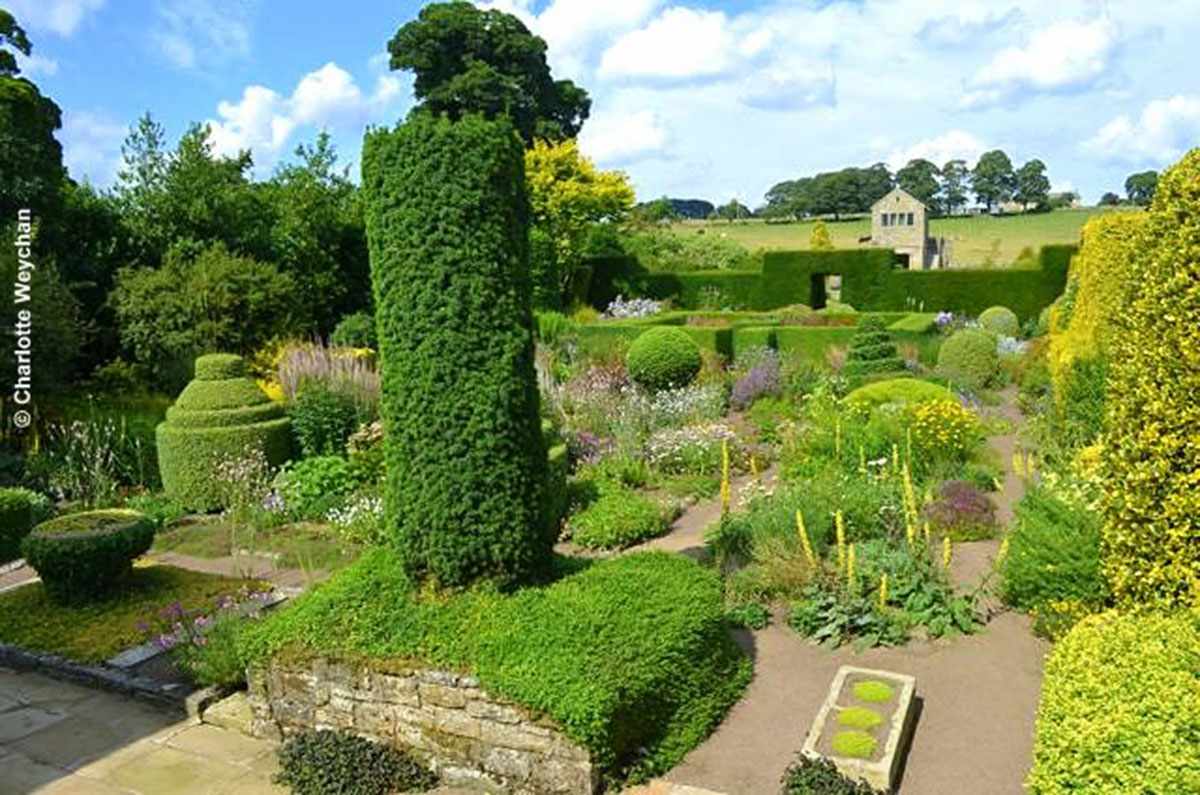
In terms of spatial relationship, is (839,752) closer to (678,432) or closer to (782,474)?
(782,474)

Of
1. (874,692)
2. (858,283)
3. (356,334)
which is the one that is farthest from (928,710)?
(858,283)

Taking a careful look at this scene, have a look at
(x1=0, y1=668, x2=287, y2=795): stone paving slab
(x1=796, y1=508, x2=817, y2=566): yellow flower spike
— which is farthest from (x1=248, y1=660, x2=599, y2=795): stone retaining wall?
(x1=796, y1=508, x2=817, y2=566): yellow flower spike

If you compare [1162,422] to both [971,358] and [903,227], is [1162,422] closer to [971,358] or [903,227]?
[971,358]

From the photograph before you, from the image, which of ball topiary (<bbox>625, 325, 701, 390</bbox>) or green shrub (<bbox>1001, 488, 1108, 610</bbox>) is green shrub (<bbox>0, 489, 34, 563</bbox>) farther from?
green shrub (<bbox>1001, 488, 1108, 610</bbox>)

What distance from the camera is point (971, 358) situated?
15352 millimetres

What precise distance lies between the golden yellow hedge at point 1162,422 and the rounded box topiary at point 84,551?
6.98 meters

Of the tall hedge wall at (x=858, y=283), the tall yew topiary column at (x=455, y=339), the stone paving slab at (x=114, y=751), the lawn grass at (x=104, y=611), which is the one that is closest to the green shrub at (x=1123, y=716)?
the tall yew topiary column at (x=455, y=339)

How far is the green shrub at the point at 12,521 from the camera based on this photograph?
889 centimetres

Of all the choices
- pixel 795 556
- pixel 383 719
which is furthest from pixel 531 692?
pixel 795 556

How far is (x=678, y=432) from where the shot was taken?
11.1 meters

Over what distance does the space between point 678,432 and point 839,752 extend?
7.05 meters

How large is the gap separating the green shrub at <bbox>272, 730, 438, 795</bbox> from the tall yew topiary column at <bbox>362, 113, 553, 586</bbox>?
3.10ft

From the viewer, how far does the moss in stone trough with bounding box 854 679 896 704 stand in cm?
468

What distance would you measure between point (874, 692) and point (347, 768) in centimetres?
283
